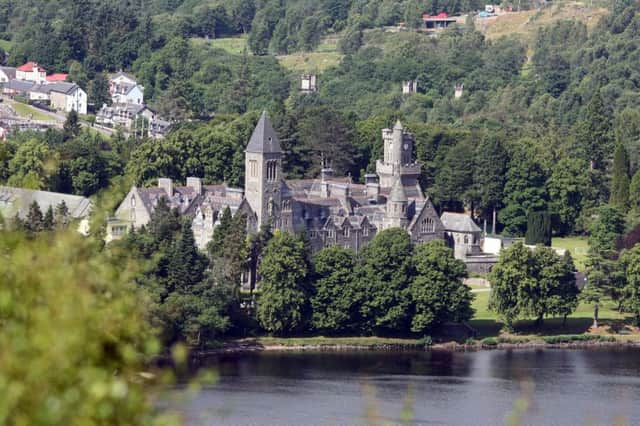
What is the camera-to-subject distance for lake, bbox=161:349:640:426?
129ft

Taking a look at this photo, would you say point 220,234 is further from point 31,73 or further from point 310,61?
point 310,61

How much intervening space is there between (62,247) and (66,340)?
29.1 inches

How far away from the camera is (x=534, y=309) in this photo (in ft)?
169

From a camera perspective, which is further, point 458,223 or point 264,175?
point 458,223

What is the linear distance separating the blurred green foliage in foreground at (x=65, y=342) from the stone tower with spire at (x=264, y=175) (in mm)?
45450

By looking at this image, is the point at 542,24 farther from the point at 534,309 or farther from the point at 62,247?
the point at 62,247

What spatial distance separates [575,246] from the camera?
65438mm

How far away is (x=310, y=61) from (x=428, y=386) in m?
70.2

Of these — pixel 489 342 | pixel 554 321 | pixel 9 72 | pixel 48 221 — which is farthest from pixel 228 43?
pixel 489 342

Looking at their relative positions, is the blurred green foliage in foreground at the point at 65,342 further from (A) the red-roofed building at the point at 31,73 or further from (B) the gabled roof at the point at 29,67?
(B) the gabled roof at the point at 29,67

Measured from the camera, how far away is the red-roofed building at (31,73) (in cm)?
9444

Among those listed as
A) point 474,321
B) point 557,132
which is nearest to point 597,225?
point 474,321

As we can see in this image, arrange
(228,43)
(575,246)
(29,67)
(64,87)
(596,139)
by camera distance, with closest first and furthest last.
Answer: (575,246), (596,139), (64,87), (29,67), (228,43)

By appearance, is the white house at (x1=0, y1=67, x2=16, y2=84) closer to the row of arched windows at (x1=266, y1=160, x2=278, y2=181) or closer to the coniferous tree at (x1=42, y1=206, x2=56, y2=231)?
the row of arched windows at (x1=266, y1=160, x2=278, y2=181)
